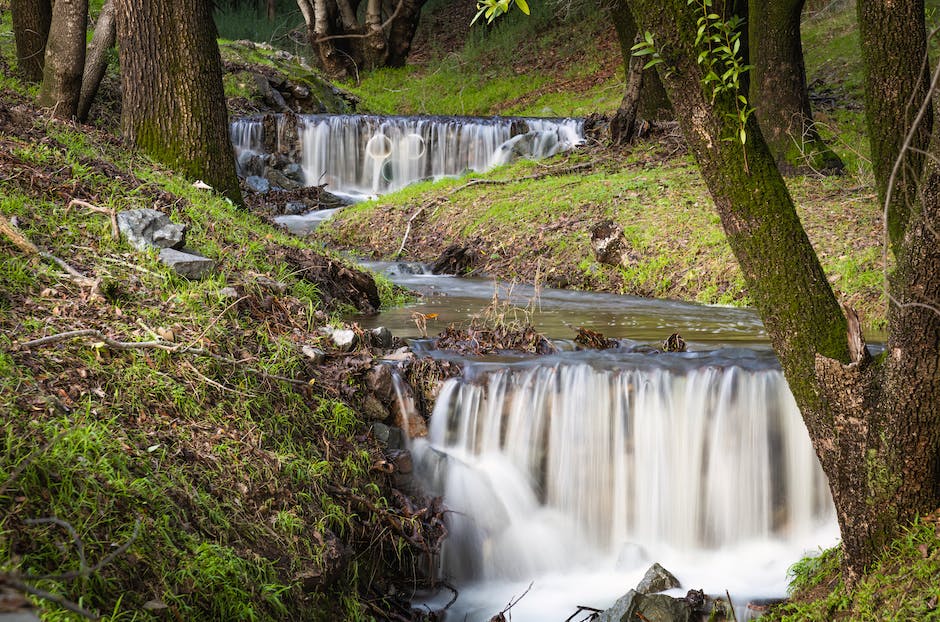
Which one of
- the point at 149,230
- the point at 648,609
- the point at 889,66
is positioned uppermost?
the point at 889,66

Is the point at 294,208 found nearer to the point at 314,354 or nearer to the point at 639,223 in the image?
the point at 639,223

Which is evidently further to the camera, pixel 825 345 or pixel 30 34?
pixel 30 34

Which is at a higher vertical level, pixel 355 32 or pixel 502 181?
pixel 355 32

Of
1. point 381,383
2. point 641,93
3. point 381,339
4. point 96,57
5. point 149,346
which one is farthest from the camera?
point 641,93

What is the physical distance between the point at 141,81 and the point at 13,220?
12.9ft

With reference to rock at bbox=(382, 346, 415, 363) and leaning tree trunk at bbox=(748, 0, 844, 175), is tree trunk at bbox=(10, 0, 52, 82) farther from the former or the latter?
leaning tree trunk at bbox=(748, 0, 844, 175)

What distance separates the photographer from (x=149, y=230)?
572 cm

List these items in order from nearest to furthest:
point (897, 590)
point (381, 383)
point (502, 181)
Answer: point (897, 590)
point (381, 383)
point (502, 181)

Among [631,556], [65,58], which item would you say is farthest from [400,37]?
[631,556]

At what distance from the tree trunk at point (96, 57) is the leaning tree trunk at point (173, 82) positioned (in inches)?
30.9

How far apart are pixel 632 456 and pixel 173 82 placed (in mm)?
6015

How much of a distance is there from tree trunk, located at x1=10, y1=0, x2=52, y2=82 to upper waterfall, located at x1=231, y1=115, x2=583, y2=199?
6.23 meters

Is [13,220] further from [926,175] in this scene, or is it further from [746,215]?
[926,175]

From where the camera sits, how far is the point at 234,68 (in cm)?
1909
